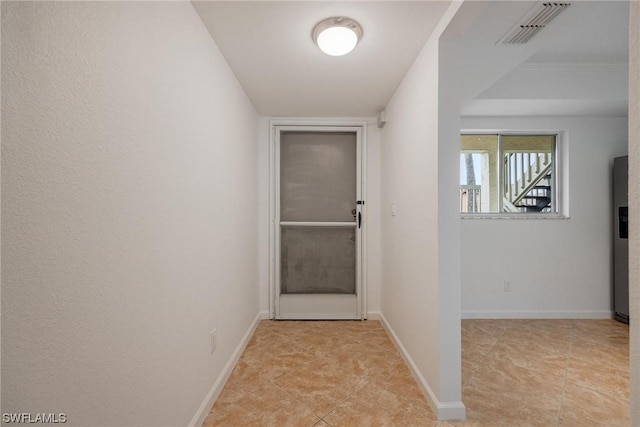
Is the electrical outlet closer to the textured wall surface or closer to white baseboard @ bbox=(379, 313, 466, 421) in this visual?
white baseboard @ bbox=(379, 313, 466, 421)

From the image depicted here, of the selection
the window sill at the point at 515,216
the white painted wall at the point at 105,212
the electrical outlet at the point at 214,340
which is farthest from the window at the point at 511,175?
the white painted wall at the point at 105,212

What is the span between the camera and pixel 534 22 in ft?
5.09

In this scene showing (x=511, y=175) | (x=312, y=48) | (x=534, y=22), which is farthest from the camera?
(x=511, y=175)

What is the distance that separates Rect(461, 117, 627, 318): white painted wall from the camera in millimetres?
3297

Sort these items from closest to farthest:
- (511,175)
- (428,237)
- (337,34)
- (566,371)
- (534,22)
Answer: (534,22) < (337,34) < (428,237) < (566,371) < (511,175)

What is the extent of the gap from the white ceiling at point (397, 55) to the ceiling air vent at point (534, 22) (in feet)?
0.16

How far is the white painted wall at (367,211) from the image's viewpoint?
10.9 ft

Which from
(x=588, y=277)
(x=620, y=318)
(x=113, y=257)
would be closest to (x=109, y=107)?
(x=113, y=257)

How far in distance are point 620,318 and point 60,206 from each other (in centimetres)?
493

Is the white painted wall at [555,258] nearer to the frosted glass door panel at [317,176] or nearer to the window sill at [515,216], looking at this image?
the window sill at [515,216]

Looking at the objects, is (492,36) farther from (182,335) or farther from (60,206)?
(182,335)

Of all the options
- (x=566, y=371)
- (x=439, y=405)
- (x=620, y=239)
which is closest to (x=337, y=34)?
(x=439, y=405)

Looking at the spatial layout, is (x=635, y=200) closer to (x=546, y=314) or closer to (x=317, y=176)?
(x=317, y=176)

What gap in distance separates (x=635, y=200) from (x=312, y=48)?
1.85 meters
